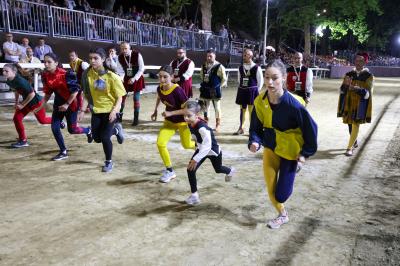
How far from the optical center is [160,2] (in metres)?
27.8

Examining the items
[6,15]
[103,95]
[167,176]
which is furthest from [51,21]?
[167,176]

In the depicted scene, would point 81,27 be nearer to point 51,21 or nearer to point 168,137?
point 51,21

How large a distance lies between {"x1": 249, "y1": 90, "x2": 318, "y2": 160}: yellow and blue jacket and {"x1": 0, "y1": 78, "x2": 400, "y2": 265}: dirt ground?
0.93 m

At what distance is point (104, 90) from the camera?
18.7 ft

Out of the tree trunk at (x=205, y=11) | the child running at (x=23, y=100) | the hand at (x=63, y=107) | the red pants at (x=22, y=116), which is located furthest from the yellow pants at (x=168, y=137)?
the tree trunk at (x=205, y=11)

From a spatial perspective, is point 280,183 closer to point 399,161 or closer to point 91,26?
point 399,161

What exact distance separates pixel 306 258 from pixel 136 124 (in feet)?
22.3

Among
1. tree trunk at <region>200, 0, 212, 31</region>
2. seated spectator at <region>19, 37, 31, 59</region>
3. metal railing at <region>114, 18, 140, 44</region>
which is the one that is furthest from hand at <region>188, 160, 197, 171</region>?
tree trunk at <region>200, 0, 212, 31</region>

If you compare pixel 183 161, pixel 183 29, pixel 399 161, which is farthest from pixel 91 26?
pixel 399 161

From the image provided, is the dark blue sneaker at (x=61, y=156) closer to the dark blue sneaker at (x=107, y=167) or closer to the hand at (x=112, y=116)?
the dark blue sneaker at (x=107, y=167)

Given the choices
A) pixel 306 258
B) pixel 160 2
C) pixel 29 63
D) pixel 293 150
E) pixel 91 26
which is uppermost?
pixel 160 2

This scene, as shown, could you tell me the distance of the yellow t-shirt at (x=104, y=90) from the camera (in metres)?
5.70

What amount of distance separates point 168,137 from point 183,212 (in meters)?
1.44

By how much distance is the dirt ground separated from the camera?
3465 mm
